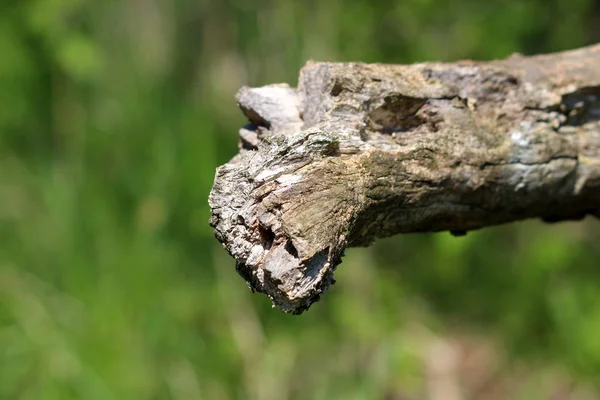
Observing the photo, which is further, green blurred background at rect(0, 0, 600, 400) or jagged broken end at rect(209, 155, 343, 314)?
green blurred background at rect(0, 0, 600, 400)

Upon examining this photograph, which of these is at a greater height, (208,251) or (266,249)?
(266,249)

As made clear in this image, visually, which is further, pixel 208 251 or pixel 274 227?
pixel 208 251

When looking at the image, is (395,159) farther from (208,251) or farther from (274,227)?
(208,251)

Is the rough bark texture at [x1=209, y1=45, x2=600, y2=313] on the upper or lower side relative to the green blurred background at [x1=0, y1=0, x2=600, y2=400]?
upper

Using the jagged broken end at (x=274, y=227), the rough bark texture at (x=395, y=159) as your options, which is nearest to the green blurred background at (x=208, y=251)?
the rough bark texture at (x=395, y=159)

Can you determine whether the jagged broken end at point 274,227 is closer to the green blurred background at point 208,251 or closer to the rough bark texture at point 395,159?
the rough bark texture at point 395,159

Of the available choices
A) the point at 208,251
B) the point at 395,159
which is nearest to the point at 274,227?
the point at 395,159

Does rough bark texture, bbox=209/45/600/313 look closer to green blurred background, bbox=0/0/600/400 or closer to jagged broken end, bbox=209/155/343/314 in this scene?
jagged broken end, bbox=209/155/343/314

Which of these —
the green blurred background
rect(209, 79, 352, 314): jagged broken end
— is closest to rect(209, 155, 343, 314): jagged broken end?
rect(209, 79, 352, 314): jagged broken end
